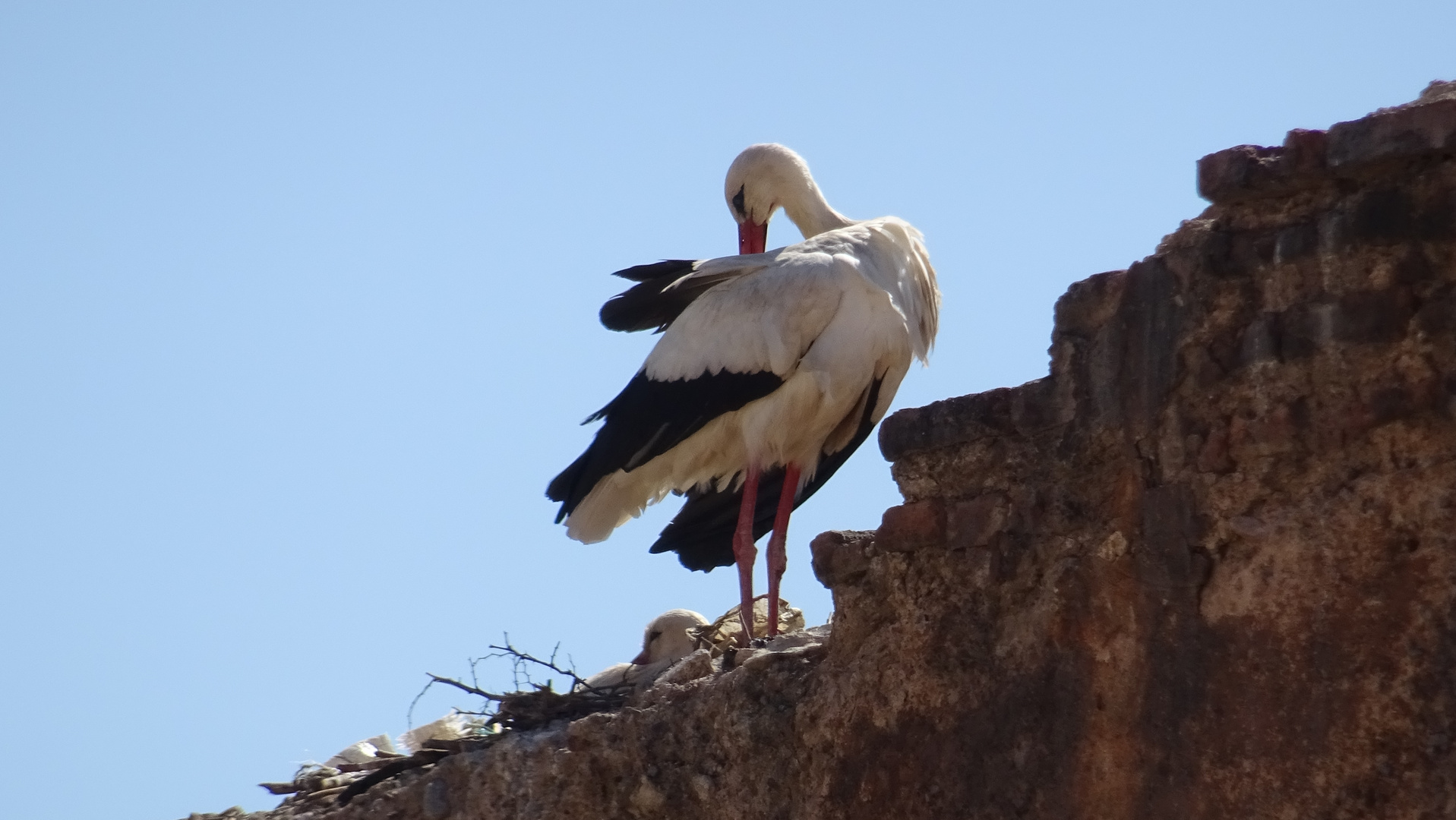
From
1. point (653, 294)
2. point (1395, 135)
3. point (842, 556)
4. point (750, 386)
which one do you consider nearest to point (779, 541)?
point (750, 386)

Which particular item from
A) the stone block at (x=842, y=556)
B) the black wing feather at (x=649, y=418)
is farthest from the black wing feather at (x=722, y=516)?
the stone block at (x=842, y=556)

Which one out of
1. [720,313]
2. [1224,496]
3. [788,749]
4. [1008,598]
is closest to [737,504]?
[720,313]

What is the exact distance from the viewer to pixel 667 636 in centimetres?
693

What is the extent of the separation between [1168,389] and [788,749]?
1332 mm

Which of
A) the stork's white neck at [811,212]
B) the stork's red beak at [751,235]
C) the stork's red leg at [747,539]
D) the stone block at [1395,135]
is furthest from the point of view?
the stork's red beak at [751,235]

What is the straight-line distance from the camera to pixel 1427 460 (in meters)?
2.97

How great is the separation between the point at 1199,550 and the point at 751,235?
16.3ft

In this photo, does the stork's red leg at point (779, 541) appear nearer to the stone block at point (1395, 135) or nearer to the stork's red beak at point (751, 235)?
the stork's red beak at point (751, 235)

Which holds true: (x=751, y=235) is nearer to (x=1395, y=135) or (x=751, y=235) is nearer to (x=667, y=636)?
(x=667, y=636)

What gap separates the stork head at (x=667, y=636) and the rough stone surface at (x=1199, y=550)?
2688mm

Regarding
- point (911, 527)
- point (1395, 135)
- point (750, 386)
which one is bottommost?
point (911, 527)

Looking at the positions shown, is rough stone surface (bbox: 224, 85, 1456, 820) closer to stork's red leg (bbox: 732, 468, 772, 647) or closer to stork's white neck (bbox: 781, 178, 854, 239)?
stork's red leg (bbox: 732, 468, 772, 647)

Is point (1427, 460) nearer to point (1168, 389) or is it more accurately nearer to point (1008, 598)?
point (1168, 389)

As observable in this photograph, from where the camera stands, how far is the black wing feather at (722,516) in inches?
273
